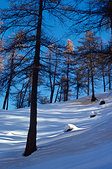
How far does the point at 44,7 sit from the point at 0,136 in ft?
24.9

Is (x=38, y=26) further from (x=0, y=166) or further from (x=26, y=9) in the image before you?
(x=0, y=166)

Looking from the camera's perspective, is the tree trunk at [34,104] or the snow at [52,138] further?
the tree trunk at [34,104]

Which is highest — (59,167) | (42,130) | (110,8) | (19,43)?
(110,8)

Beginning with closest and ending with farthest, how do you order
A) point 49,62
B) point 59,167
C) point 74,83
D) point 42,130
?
1. point 59,167
2. point 49,62
3. point 42,130
4. point 74,83

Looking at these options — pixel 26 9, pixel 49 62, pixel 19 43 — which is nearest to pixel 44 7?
pixel 26 9

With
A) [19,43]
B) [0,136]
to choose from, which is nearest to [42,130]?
[0,136]

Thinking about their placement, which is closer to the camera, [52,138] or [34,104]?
[34,104]

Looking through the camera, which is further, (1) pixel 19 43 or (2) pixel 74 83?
(2) pixel 74 83

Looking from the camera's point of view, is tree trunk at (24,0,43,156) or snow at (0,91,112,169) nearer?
snow at (0,91,112,169)

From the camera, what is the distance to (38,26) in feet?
18.6

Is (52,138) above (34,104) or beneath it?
beneath

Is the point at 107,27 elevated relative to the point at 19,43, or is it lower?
elevated

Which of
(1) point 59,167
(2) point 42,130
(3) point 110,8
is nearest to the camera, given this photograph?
(1) point 59,167

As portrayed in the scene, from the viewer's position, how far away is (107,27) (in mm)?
5172
